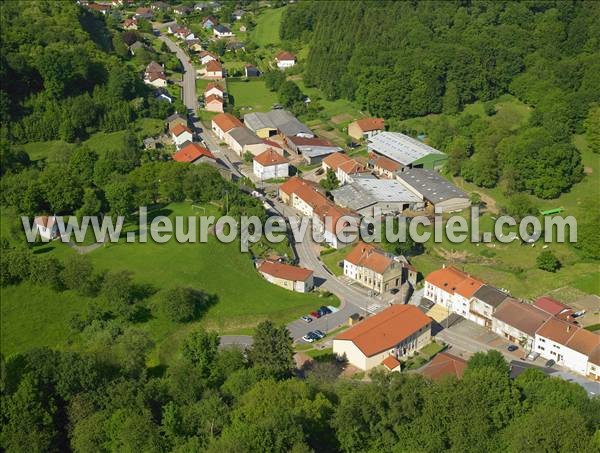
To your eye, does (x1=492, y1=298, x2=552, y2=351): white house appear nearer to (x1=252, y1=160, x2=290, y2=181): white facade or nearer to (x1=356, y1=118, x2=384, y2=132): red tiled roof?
(x1=252, y1=160, x2=290, y2=181): white facade

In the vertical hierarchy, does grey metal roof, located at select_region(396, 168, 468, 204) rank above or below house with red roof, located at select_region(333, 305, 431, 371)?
above

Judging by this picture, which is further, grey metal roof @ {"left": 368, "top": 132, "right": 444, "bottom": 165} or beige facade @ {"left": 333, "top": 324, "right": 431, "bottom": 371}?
grey metal roof @ {"left": 368, "top": 132, "right": 444, "bottom": 165}

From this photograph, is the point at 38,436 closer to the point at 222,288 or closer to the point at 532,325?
the point at 222,288

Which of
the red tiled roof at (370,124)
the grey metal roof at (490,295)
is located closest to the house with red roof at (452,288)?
the grey metal roof at (490,295)

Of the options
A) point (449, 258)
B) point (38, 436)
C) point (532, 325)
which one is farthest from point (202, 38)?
point (38, 436)

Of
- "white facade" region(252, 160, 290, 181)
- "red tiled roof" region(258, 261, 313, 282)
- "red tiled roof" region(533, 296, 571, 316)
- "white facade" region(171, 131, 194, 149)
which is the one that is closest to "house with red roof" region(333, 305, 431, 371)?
"red tiled roof" region(258, 261, 313, 282)
